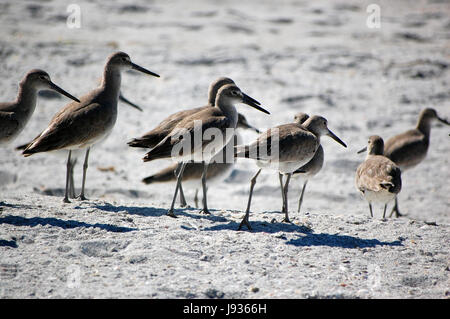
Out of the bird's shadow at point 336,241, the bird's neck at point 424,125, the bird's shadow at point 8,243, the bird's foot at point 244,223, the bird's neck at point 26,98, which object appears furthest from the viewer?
the bird's neck at point 424,125

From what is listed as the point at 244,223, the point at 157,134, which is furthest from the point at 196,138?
the point at 244,223

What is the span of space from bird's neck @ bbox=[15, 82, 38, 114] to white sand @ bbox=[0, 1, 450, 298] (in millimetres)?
996

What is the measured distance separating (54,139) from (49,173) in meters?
2.32

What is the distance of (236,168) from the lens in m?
9.09

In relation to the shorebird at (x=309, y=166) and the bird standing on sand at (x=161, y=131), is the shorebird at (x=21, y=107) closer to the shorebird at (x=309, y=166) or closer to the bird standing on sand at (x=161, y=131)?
the bird standing on sand at (x=161, y=131)

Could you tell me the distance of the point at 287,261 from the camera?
16.1 feet

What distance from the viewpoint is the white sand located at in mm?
4637

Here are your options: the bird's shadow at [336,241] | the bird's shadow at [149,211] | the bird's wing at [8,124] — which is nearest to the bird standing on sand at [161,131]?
the bird's shadow at [149,211]

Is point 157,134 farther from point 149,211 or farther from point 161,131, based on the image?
point 149,211

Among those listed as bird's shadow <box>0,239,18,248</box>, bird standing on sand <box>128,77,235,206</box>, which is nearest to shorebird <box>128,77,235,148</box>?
bird standing on sand <box>128,77,235,206</box>

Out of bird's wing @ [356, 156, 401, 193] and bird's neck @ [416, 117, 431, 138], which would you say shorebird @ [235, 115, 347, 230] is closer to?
bird's wing @ [356, 156, 401, 193]

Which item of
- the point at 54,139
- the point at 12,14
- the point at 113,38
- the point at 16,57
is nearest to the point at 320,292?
the point at 54,139

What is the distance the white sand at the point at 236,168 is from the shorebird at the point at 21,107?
0.74 m

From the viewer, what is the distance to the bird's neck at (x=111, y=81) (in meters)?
6.74
